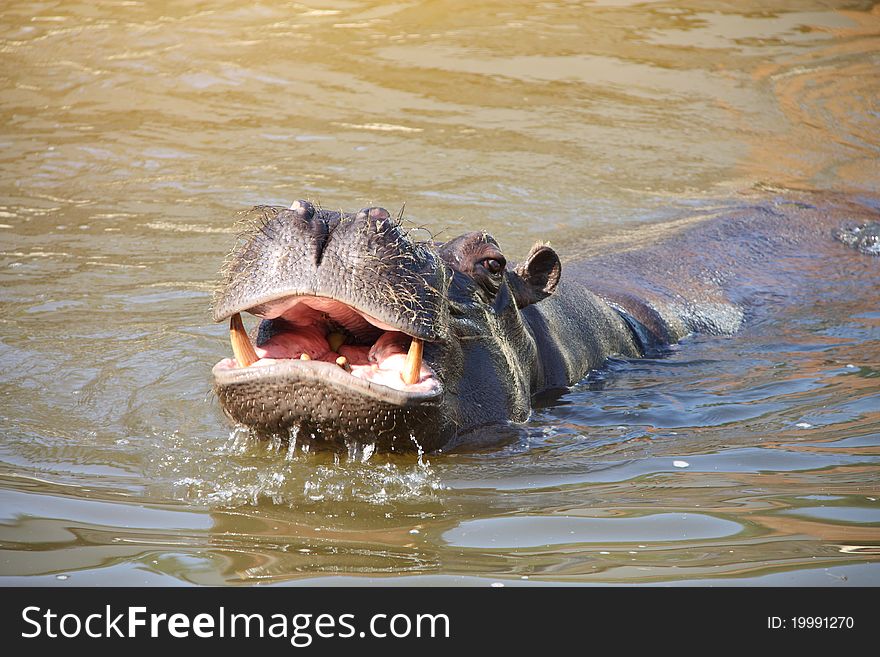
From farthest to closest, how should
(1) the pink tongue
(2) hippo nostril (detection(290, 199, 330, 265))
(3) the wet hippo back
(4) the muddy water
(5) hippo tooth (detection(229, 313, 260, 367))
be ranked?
(3) the wet hippo back, (1) the pink tongue, (5) hippo tooth (detection(229, 313, 260, 367)), (2) hippo nostril (detection(290, 199, 330, 265)), (4) the muddy water

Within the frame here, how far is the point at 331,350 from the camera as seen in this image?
471cm

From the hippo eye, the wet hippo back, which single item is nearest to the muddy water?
the wet hippo back

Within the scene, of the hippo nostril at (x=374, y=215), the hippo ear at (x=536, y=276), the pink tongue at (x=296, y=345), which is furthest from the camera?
the hippo ear at (x=536, y=276)

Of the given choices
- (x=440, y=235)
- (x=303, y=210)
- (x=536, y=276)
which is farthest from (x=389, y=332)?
(x=440, y=235)

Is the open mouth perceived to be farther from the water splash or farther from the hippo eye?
the hippo eye

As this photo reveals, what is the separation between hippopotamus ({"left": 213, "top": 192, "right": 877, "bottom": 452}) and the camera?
4.26 m

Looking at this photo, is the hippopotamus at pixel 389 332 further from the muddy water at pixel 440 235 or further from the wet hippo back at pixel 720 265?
the wet hippo back at pixel 720 265

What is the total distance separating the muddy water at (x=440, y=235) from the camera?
3.99 m

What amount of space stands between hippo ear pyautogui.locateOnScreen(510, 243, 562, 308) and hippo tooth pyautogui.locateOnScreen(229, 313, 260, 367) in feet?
5.56

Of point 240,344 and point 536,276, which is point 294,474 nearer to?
point 240,344

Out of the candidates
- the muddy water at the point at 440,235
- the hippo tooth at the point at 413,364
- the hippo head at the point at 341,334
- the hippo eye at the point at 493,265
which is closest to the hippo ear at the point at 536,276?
the hippo eye at the point at 493,265

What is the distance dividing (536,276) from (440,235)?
3599 mm

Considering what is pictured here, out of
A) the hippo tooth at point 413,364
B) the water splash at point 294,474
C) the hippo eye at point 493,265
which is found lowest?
the water splash at point 294,474
